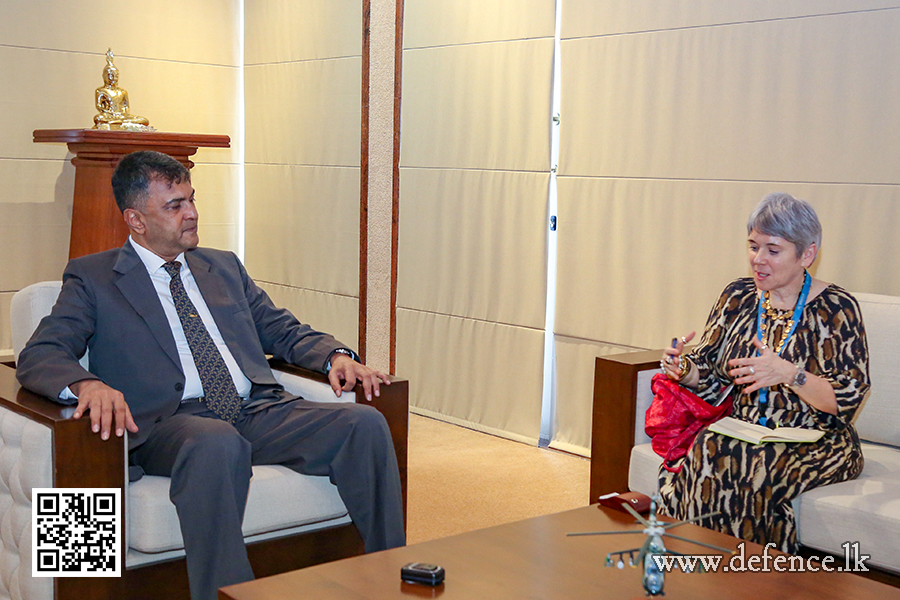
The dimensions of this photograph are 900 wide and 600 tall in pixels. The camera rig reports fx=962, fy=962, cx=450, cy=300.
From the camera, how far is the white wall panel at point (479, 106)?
4.59 meters

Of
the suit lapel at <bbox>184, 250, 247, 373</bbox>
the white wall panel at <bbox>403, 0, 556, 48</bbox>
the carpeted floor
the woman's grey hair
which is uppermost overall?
the white wall panel at <bbox>403, 0, 556, 48</bbox>

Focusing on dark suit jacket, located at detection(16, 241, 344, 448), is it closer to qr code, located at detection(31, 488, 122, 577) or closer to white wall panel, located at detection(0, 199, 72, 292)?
qr code, located at detection(31, 488, 122, 577)

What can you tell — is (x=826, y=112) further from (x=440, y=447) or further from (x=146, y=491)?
(x=146, y=491)

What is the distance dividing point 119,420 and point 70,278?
2.19 ft

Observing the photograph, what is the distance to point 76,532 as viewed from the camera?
226cm

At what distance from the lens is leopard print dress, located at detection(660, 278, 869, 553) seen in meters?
2.61

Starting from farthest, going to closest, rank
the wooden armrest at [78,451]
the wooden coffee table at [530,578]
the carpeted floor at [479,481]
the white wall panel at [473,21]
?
the white wall panel at [473,21], the carpeted floor at [479,481], the wooden armrest at [78,451], the wooden coffee table at [530,578]

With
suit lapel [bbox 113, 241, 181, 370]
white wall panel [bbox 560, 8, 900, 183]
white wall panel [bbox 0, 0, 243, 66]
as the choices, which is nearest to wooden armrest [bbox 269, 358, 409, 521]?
suit lapel [bbox 113, 241, 181, 370]

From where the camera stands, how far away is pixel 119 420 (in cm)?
228

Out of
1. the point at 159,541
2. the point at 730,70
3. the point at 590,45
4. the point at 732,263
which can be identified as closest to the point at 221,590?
the point at 159,541

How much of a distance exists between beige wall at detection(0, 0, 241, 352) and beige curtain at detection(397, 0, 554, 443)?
5.25 ft

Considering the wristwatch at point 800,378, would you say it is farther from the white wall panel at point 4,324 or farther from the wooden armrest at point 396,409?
the white wall panel at point 4,324

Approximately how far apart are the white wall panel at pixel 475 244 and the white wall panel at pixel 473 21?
2.21ft

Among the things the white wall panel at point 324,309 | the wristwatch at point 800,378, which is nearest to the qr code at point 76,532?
the wristwatch at point 800,378
